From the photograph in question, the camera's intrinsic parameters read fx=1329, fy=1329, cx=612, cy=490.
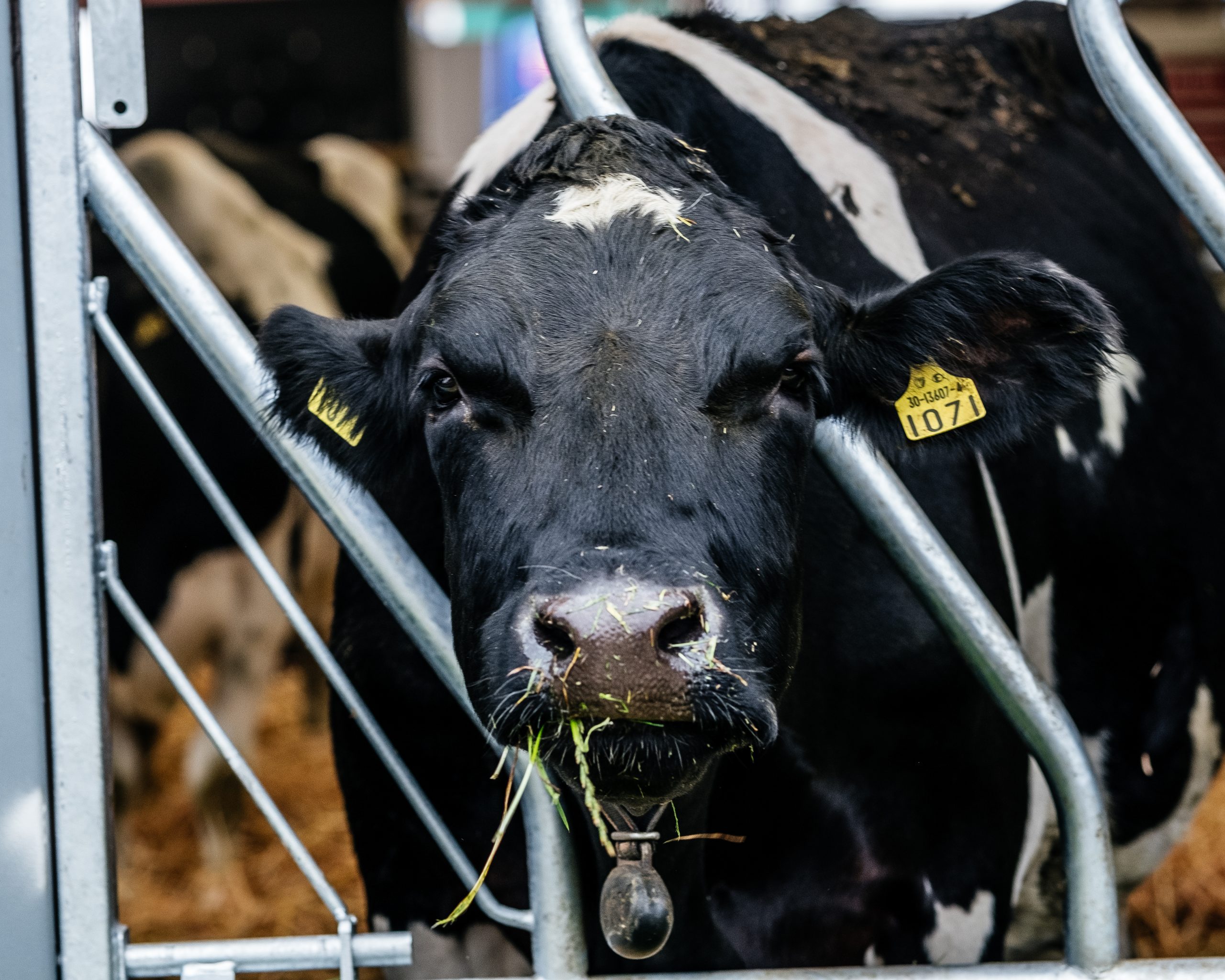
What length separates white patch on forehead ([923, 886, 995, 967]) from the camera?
2.15 metres

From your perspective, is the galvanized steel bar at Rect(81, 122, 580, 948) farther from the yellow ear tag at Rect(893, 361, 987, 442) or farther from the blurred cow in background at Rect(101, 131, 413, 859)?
the blurred cow in background at Rect(101, 131, 413, 859)

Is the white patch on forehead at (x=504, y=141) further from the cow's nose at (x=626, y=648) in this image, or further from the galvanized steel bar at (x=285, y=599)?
the cow's nose at (x=626, y=648)

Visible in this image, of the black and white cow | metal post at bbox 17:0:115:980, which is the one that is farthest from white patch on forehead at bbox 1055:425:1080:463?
metal post at bbox 17:0:115:980

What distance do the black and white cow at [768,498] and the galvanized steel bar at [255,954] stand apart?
318mm

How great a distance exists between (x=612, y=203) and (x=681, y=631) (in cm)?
67

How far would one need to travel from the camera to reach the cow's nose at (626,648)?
1.29m

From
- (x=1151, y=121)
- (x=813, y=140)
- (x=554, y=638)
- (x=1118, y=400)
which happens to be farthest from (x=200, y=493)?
(x=1151, y=121)

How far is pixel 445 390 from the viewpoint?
1.69m

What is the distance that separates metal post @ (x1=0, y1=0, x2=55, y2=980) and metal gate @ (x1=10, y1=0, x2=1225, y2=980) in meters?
0.02

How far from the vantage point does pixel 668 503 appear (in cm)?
144

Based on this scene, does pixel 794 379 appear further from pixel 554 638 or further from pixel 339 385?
pixel 339 385

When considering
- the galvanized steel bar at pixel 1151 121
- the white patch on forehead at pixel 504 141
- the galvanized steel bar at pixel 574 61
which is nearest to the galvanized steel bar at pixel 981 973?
the galvanized steel bar at pixel 1151 121

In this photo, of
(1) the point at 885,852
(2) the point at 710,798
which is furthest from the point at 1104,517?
(2) the point at 710,798

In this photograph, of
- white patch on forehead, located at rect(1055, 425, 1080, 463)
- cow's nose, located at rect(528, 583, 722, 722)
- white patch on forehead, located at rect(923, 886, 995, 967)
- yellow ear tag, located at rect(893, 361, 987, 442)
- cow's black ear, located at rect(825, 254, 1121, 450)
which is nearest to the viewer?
cow's nose, located at rect(528, 583, 722, 722)
